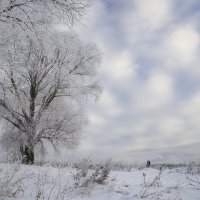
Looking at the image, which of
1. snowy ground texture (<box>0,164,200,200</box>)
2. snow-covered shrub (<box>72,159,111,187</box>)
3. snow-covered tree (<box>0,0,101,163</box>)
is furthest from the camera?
snow-covered tree (<box>0,0,101,163</box>)

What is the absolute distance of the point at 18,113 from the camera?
22.1m

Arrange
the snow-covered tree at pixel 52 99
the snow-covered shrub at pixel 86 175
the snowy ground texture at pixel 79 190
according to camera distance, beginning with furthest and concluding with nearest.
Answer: the snow-covered tree at pixel 52 99
the snow-covered shrub at pixel 86 175
the snowy ground texture at pixel 79 190

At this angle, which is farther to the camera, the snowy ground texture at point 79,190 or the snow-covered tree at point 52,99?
the snow-covered tree at point 52,99

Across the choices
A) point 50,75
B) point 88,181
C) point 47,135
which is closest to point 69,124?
point 47,135

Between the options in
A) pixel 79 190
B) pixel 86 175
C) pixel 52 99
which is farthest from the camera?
pixel 52 99

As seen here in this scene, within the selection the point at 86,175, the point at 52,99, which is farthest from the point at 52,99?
the point at 86,175

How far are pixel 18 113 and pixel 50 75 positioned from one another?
283cm

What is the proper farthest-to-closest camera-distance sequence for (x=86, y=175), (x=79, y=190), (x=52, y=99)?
(x=52, y=99)
(x=86, y=175)
(x=79, y=190)

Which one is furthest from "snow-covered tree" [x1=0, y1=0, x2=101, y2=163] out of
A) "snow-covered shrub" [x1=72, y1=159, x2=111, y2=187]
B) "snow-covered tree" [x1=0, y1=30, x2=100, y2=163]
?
"snow-covered shrub" [x1=72, y1=159, x2=111, y2=187]

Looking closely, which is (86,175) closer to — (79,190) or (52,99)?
(79,190)

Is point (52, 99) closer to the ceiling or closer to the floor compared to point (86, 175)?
closer to the ceiling

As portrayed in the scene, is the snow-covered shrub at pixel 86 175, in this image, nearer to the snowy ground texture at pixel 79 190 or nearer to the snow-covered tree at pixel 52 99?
the snowy ground texture at pixel 79 190

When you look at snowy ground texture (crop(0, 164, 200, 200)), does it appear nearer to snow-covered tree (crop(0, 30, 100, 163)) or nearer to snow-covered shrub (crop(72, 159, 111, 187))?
snow-covered shrub (crop(72, 159, 111, 187))

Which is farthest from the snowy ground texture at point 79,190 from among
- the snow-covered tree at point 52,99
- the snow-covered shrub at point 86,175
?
the snow-covered tree at point 52,99
